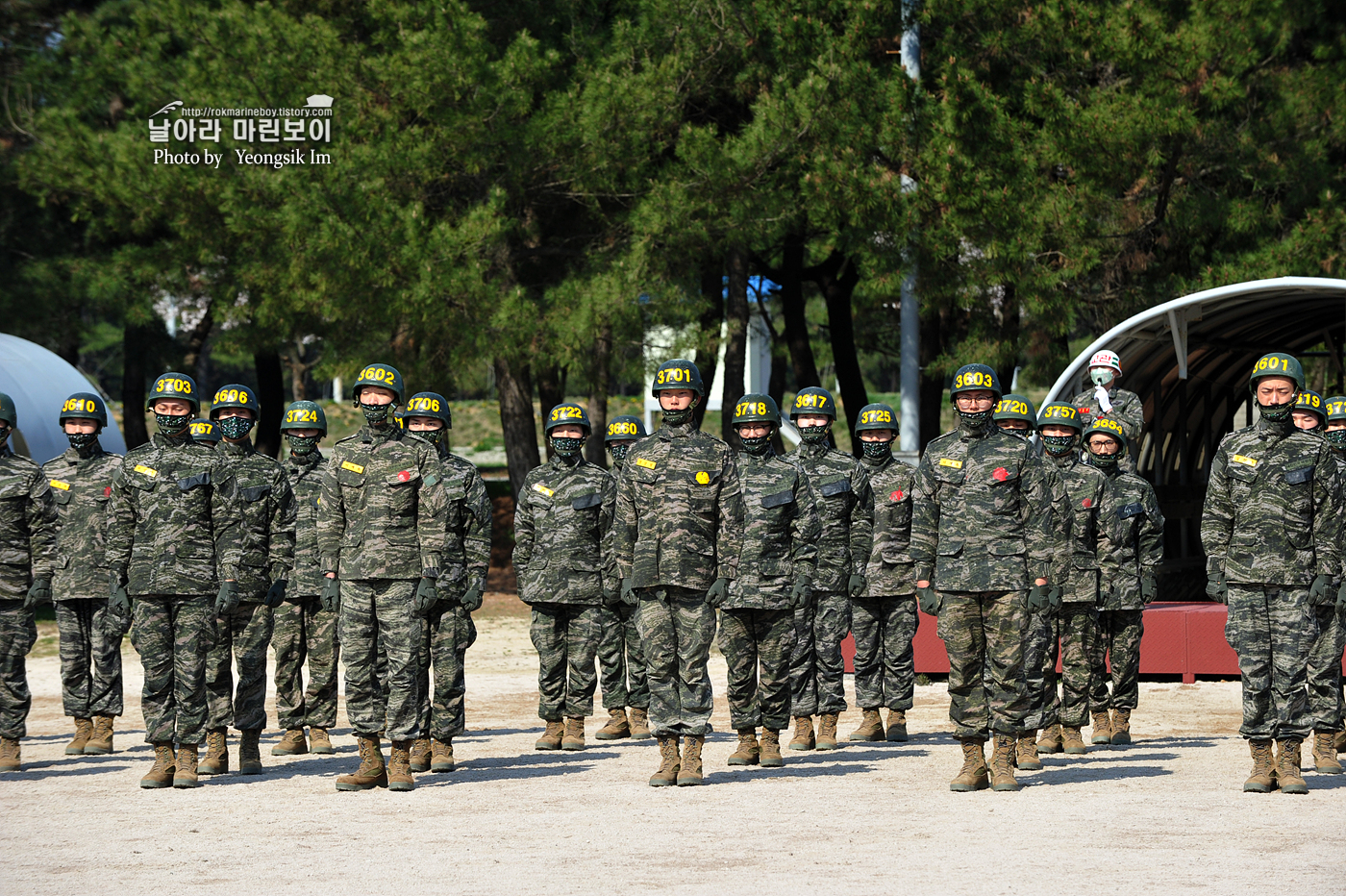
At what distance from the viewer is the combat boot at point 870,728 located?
10.9 m

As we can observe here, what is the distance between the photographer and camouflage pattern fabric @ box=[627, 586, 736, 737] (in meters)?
8.88

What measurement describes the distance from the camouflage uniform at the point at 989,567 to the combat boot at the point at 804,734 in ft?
5.59

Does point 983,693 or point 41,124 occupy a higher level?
point 41,124

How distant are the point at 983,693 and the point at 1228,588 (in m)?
1.51

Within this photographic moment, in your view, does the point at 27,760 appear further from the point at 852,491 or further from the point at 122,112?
the point at 122,112

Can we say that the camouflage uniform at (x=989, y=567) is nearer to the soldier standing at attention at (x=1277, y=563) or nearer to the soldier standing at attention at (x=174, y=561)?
the soldier standing at attention at (x=1277, y=563)

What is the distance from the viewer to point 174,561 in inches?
352

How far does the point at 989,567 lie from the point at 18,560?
19.3 feet

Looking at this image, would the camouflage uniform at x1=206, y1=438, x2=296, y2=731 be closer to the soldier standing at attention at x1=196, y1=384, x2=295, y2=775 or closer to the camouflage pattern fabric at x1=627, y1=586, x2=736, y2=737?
the soldier standing at attention at x1=196, y1=384, x2=295, y2=775

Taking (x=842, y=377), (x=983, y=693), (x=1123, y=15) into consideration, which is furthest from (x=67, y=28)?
(x=983, y=693)

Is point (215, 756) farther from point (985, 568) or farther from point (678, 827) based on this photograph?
point (985, 568)

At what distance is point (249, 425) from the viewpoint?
1082 centimetres

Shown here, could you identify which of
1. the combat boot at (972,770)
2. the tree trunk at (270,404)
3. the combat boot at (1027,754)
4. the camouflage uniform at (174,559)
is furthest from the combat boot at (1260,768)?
the tree trunk at (270,404)

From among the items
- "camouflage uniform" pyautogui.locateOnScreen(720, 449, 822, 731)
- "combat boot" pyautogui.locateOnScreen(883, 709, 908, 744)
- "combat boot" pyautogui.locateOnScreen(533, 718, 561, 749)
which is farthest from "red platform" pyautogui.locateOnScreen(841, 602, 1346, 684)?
"camouflage uniform" pyautogui.locateOnScreen(720, 449, 822, 731)
